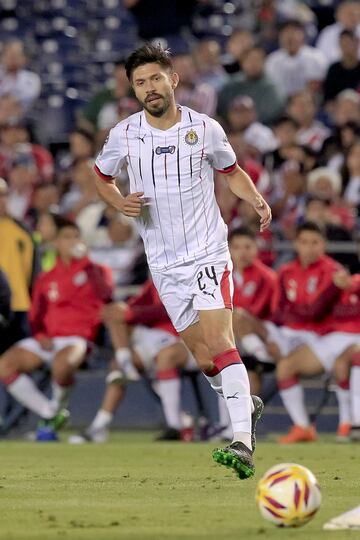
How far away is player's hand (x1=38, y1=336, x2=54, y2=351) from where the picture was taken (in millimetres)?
13594

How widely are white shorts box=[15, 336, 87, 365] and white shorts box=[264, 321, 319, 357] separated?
1902mm

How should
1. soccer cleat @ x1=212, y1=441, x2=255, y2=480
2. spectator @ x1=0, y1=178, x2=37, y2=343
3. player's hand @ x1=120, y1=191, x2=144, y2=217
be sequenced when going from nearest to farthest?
soccer cleat @ x1=212, y1=441, x2=255, y2=480 → player's hand @ x1=120, y1=191, x2=144, y2=217 → spectator @ x1=0, y1=178, x2=37, y2=343

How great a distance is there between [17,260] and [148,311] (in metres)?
2.02

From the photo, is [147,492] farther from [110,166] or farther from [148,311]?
[148,311]

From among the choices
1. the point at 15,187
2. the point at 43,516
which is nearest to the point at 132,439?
the point at 15,187

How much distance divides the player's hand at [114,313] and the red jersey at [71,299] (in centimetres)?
27

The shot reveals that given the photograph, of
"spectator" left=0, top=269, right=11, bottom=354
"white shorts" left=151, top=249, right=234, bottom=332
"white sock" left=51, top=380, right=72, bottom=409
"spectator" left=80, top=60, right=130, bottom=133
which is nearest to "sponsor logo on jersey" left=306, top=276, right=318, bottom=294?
"white sock" left=51, top=380, right=72, bottom=409

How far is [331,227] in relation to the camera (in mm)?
13758

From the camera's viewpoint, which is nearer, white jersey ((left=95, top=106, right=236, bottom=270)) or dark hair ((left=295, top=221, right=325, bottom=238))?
white jersey ((left=95, top=106, right=236, bottom=270))

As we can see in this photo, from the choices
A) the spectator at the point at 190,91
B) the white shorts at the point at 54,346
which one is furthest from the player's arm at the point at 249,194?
the spectator at the point at 190,91

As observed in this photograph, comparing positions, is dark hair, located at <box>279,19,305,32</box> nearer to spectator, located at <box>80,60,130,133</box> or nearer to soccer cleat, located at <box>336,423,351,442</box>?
spectator, located at <box>80,60,130,133</box>

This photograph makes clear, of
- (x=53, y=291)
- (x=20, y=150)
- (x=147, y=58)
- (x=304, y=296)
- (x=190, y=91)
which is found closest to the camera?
(x=147, y=58)

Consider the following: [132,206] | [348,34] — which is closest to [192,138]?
[132,206]

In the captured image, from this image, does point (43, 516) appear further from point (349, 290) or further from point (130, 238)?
point (130, 238)
